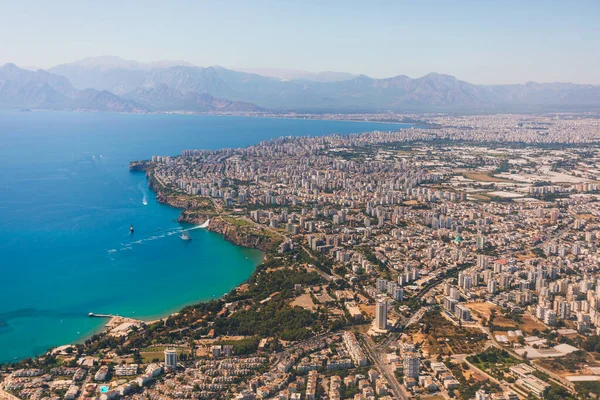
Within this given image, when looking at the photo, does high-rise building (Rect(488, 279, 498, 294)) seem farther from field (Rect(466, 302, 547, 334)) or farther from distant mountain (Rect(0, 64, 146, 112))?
distant mountain (Rect(0, 64, 146, 112))

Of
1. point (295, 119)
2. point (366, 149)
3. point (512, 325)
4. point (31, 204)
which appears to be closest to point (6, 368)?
point (512, 325)

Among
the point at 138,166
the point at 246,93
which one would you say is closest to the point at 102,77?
the point at 246,93

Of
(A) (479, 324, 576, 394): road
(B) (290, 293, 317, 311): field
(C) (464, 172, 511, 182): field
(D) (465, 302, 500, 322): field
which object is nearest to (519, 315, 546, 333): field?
(D) (465, 302, 500, 322): field

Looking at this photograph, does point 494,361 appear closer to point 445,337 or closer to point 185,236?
point 445,337

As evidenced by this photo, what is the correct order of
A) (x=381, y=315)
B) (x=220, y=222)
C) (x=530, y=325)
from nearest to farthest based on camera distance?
1. (x=381, y=315)
2. (x=530, y=325)
3. (x=220, y=222)

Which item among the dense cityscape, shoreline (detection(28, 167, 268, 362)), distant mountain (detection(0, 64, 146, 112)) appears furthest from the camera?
distant mountain (detection(0, 64, 146, 112))

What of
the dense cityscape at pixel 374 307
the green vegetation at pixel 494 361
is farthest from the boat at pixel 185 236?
the green vegetation at pixel 494 361

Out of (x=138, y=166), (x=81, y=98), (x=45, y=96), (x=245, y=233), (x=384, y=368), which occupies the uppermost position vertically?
(x=45, y=96)
